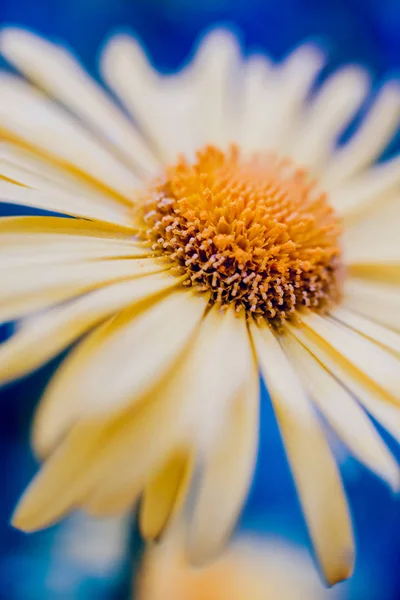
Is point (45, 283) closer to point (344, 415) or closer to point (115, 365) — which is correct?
point (115, 365)

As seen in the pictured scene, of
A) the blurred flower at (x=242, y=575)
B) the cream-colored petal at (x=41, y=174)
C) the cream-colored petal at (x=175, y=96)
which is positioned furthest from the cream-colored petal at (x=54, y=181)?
the blurred flower at (x=242, y=575)

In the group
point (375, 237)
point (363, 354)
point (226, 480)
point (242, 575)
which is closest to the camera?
point (226, 480)

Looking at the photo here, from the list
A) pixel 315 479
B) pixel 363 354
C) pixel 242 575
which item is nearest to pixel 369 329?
pixel 363 354

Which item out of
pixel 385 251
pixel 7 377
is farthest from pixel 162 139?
pixel 7 377

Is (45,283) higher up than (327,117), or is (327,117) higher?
(327,117)

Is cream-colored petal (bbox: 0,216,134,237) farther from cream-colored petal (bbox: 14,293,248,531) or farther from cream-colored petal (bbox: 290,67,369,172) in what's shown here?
cream-colored petal (bbox: 290,67,369,172)

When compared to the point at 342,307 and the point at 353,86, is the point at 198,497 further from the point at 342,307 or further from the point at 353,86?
the point at 353,86

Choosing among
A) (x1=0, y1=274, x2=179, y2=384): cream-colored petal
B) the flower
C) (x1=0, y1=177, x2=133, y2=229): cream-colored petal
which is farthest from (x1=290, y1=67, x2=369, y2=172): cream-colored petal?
(x1=0, y1=274, x2=179, y2=384): cream-colored petal
